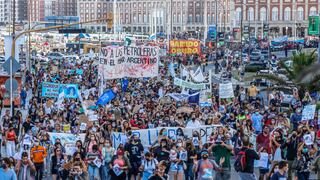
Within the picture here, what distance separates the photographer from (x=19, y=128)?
20359 mm

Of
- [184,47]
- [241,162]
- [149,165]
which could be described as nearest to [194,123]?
[241,162]

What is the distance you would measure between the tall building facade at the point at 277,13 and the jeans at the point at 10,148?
109 meters

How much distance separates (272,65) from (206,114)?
1185 inches

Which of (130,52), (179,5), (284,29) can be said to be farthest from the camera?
(179,5)

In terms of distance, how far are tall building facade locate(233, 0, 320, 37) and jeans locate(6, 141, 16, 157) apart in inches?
4302

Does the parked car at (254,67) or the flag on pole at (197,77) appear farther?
the parked car at (254,67)

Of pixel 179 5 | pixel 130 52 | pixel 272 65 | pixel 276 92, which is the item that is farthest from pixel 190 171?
A: pixel 179 5

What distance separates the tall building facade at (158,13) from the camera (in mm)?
139250

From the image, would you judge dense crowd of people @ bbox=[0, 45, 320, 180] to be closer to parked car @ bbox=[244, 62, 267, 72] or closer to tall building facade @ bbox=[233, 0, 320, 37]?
parked car @ bbox=[244, 62, 267, 72]

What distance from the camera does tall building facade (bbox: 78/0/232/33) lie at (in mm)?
139250

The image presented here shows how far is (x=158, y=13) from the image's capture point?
149750 millimetres

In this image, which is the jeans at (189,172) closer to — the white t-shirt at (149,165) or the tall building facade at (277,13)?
the white t-shirt at (149,165)

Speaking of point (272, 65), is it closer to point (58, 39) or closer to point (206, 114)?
point (206, 114)

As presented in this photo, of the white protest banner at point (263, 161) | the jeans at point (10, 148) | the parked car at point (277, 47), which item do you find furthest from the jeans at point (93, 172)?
the parked car at point (277, 47)
